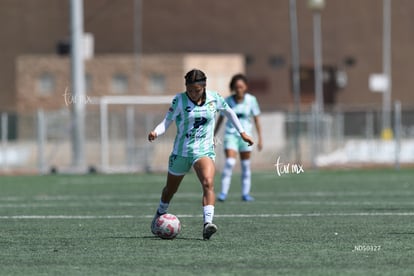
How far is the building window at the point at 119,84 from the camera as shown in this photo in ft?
197

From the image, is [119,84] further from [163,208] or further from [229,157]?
[163,208]

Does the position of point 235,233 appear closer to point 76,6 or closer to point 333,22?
point 76,6

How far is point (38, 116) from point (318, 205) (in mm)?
19717

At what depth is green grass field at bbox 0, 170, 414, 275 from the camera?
1211 cm

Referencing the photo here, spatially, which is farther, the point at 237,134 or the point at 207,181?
the point at 237,134

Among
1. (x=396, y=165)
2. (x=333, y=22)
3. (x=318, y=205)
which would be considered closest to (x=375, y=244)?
(x=318, y=205)

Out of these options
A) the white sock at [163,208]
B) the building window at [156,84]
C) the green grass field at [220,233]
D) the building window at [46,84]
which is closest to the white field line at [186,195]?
the green grass field at [220,233]

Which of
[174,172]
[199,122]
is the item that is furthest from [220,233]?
[199,122]

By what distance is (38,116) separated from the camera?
3994cm

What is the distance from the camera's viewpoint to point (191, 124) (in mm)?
15539

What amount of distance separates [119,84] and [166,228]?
149ft

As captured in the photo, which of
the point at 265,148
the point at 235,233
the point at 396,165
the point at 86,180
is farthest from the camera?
the point at 265,148

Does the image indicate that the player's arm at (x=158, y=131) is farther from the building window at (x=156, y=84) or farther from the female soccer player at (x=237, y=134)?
the building window at (x=156, y=84)

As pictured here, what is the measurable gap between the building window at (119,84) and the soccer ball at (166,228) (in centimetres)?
4490
